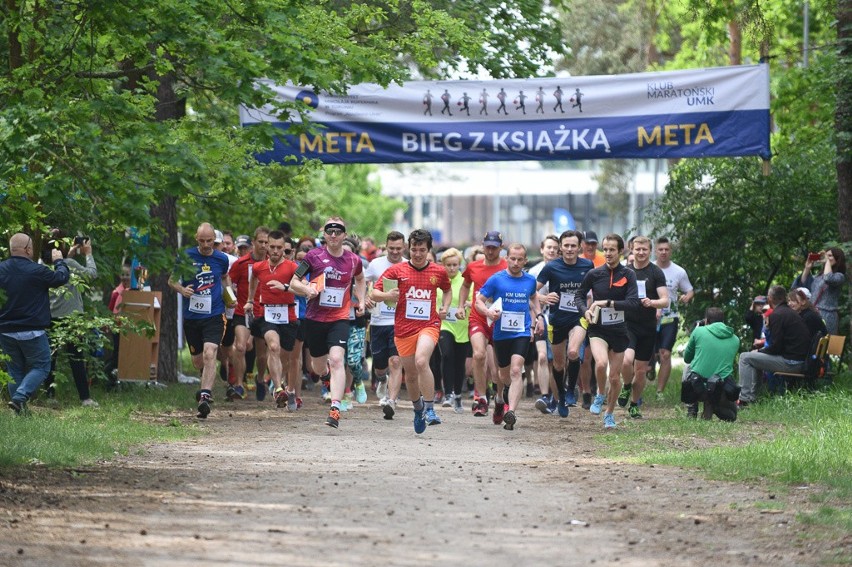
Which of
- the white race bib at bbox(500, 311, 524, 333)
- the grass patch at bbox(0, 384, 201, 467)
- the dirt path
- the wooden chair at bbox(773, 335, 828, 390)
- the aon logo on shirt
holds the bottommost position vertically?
the dirt path

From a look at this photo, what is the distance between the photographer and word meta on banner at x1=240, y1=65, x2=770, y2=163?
18.8 metres

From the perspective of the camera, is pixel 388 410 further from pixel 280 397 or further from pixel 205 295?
pixel 205 295

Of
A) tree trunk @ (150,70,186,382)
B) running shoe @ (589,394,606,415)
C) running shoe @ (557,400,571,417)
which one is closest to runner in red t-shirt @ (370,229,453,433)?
running shoe @ (557,400,571,417)

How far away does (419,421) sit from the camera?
14750 mm

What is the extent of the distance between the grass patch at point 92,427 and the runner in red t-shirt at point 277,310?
44.3 inches

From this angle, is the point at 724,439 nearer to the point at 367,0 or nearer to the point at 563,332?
the point at 563,332

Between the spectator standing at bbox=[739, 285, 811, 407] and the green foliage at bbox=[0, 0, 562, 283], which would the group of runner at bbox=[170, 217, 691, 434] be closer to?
the spectator standing at bbox=[739, 285, 811, 407]

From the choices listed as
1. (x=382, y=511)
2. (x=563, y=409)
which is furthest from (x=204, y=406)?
(x=382, y=511)

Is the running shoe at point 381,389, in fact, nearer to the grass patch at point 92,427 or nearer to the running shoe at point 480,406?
the grass patch at point 92,427

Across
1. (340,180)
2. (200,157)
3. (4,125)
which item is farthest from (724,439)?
(340,180)

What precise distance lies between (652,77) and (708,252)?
120 inches

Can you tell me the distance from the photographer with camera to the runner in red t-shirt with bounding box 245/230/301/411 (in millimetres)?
2040

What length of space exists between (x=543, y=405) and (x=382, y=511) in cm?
821

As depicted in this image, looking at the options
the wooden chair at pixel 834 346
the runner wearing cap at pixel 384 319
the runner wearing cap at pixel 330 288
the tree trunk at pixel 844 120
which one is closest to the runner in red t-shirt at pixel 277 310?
the runner wearing cap at pixel 384 319
